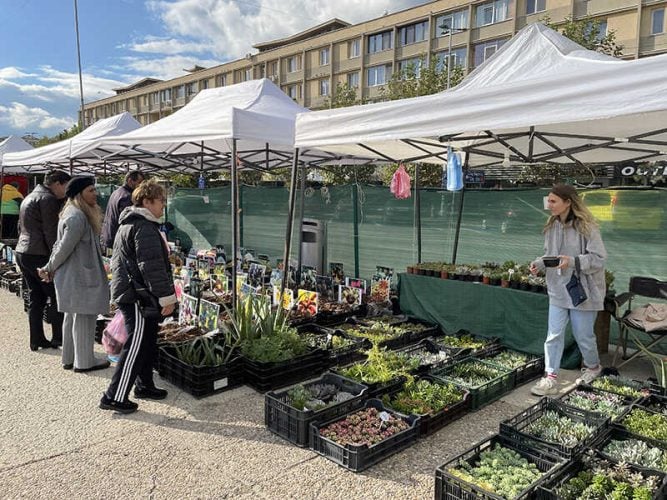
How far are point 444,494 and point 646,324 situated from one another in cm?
280

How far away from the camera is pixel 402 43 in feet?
136

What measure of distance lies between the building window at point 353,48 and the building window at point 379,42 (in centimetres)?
129

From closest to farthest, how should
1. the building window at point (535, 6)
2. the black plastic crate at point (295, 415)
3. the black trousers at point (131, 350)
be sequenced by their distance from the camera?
1. the black plastic crate at point (295, 415)
2. the black trousers at point (131, 350)
3. the building window at point (535, 6)

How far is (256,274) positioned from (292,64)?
1904 inches

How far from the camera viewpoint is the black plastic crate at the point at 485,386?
3.74 meters

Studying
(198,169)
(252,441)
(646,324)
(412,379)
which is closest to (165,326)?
(252,441)

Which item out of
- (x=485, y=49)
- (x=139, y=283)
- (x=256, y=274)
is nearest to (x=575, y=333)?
(x=139, y=283)

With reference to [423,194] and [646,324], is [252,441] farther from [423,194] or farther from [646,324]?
[423,194]

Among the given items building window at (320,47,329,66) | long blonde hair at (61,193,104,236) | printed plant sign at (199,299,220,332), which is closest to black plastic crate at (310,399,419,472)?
printed plant sign at (199,299,220,332)

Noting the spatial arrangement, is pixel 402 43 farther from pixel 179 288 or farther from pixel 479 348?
pixel 479 348

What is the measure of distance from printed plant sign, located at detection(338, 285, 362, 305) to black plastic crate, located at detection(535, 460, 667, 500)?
142 inches

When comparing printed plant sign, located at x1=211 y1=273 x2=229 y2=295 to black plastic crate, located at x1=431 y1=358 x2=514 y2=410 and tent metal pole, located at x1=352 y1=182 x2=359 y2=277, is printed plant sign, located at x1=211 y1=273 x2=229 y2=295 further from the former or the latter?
black plastic crate, located at x1=431 y1=358 x2=514 y2=410

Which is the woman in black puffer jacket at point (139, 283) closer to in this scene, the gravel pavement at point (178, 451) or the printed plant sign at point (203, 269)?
the gravel pavement at point (178, 451)

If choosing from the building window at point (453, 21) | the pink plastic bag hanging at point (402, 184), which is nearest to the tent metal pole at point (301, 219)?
the pink plastic bag hanging at point (402, 184)
